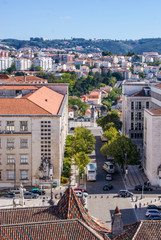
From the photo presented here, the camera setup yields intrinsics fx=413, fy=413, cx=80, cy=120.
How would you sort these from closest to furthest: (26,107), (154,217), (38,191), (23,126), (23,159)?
1. (154,217)
2. (38,191)
3. (23,126)
4. (23,159)
5. (26,107)

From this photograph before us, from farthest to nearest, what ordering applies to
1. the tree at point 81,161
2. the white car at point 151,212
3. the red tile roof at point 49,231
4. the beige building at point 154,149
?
the tree at point 81,161
the beige building at point 154,149
the white car at point 151,212
the red tile roof at point 49,231

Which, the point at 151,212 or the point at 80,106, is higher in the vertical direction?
the point at 80,106

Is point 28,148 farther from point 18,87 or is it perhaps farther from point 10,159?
point 18,87

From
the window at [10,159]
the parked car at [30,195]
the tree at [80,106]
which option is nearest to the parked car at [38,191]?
the parked car at [30,195]

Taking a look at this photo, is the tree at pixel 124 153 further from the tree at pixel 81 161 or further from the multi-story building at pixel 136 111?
the multi-story building at pixel 136 111

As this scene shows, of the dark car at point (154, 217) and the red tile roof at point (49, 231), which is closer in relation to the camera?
the red tile roof at point (49, 231)

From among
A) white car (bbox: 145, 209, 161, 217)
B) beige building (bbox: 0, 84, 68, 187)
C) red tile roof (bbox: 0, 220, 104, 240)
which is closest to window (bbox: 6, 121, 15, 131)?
beige building (bbox: 0, 84, 68, 187)

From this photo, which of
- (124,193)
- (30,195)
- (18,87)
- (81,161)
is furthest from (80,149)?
(18,87)

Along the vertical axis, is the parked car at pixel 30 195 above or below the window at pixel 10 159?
below

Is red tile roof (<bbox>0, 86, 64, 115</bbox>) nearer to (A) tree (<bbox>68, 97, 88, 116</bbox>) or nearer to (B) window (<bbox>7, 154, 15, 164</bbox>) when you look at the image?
(B) window (<bbox>7, 154, 15, 164</bbox>)

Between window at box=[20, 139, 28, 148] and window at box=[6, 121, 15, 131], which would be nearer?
window at box=[6, 121, 15, 131]

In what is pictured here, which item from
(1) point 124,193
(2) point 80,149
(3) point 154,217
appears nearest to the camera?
(3) point 154,217

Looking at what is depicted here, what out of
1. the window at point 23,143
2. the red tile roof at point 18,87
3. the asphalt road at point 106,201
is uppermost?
the red tile roof at point 18,87

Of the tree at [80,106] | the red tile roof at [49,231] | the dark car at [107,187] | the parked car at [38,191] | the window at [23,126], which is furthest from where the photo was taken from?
the tree at [80,106]
